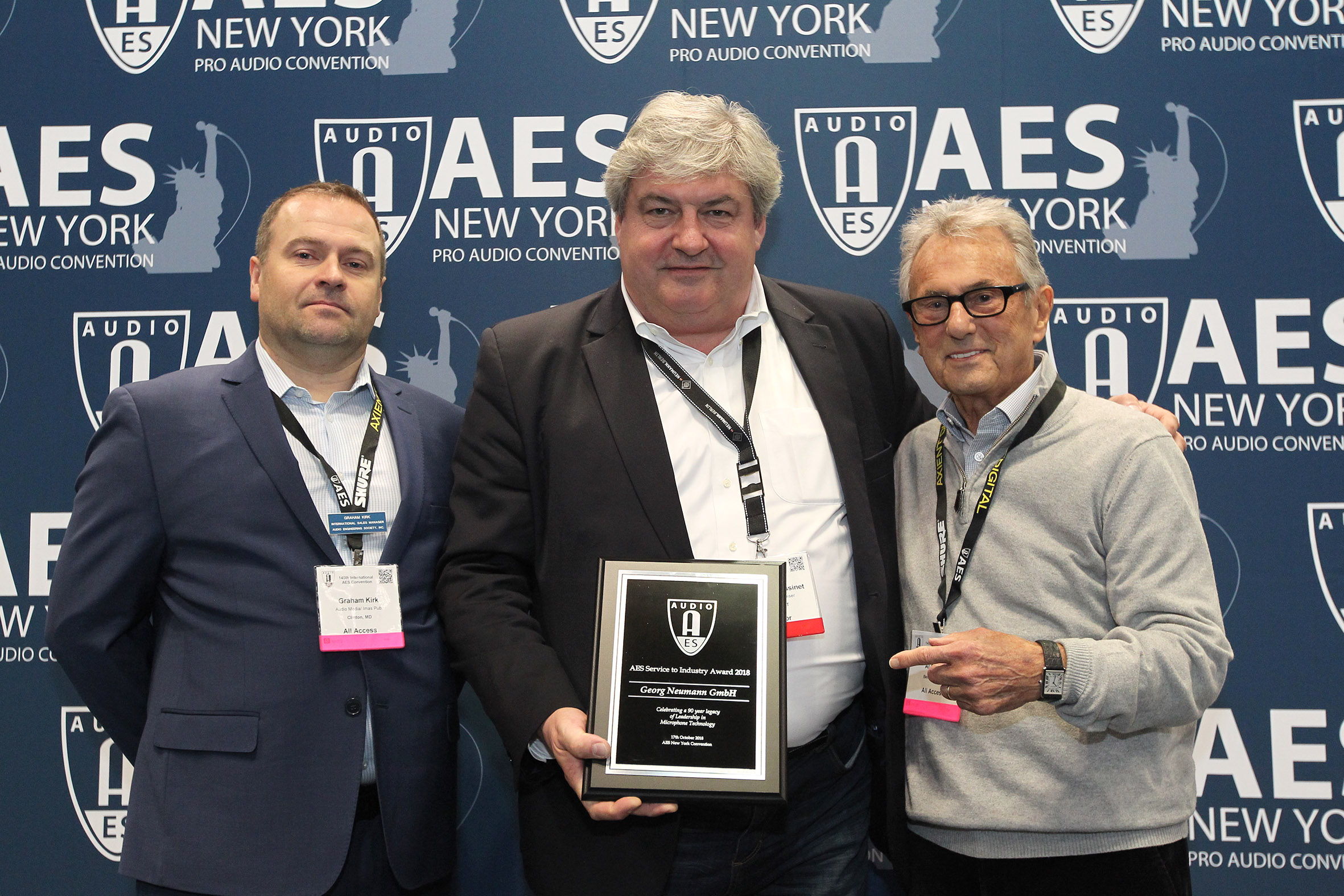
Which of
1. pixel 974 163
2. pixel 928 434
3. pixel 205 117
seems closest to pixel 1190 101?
pixel 974 163

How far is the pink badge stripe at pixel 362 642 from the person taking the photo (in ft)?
7.05

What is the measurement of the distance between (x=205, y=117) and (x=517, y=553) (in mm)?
2262

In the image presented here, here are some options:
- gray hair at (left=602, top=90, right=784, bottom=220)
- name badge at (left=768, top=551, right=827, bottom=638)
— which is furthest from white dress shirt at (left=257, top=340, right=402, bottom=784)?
name badge at (left=768, top=551, right=827, bottom=638)

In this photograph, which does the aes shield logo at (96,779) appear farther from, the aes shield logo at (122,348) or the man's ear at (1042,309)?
the man's ear at (1042,309)

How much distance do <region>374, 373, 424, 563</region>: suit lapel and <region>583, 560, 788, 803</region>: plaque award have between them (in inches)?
27.2

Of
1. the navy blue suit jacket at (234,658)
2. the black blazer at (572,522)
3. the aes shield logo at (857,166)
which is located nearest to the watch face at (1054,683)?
Answer: the black blazer at (572,522)

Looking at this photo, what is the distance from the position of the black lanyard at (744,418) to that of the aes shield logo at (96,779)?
252 cm

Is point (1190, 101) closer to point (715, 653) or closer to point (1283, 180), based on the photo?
point (1283, 180)

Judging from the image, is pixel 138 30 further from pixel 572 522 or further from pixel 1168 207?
pixel 1168 207

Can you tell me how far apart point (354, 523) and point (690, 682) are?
980 mm

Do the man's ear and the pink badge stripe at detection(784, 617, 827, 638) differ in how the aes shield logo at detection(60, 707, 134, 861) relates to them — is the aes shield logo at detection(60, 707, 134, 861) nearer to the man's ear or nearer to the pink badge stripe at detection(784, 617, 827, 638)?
the pink badge stripe at detection(784, 617, 827, 638)

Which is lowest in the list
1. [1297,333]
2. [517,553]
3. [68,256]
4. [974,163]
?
[517,553]

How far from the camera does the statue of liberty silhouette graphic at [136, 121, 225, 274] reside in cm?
328

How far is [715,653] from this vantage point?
5.86 feet
